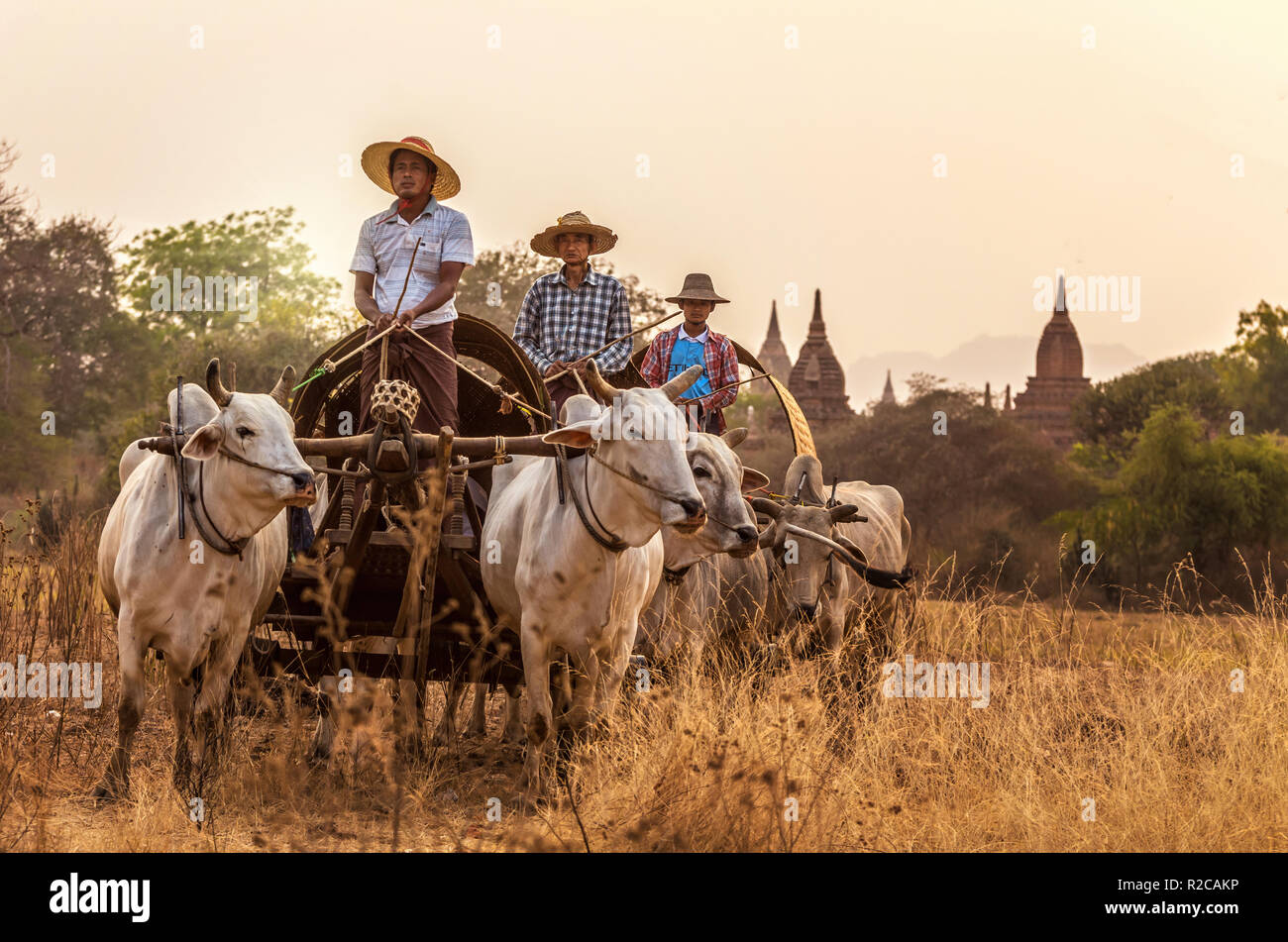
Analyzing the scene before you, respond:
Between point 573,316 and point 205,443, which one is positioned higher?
point 573,316

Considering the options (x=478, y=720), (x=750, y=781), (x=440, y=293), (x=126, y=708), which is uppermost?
(x=440, y=293)

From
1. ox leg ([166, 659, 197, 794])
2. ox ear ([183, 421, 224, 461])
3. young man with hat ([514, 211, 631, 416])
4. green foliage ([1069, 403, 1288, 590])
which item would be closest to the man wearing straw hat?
young man with hat ([514, 211, 631, 416])

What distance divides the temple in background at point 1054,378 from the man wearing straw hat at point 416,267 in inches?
1441

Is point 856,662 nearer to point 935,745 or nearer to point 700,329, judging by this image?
point 935,745

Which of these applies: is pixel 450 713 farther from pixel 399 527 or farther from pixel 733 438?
pixel 733 438

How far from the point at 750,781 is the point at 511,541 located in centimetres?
168

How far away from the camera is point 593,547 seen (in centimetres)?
541

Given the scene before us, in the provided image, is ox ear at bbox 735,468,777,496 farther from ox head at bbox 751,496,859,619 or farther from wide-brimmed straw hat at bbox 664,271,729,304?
wide-brimmed straw hat at bbox 664,271,729,304

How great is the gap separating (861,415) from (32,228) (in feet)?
58.9

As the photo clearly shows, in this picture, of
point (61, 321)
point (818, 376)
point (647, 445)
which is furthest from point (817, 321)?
point (647, 445)

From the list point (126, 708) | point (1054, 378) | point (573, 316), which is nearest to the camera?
point (126, 708)

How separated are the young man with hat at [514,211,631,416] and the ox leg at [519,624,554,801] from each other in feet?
7.02

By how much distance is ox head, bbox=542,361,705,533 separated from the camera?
497cm

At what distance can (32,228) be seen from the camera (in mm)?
29828
